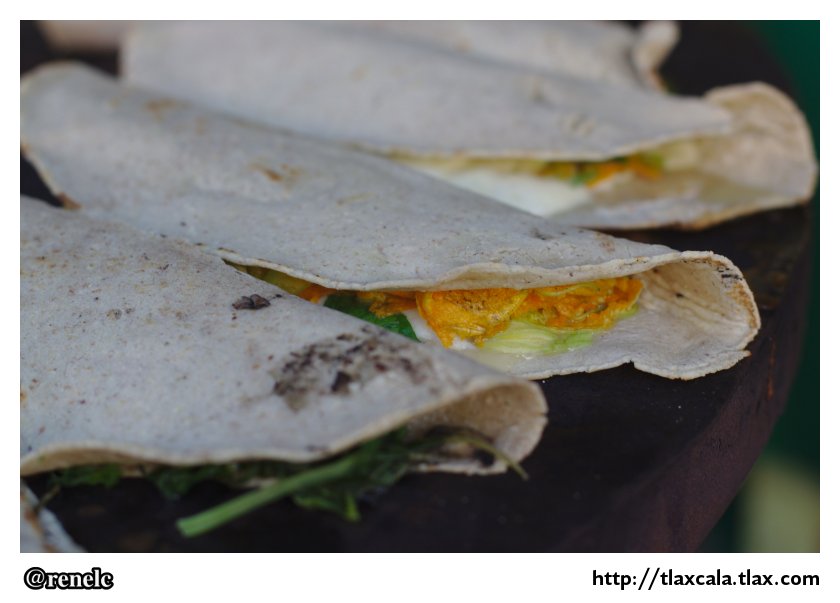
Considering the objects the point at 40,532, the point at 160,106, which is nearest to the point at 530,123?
the point at 160,106

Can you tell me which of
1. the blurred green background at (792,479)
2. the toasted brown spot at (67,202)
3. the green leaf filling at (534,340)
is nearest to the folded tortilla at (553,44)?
the blurred green background at (792,479)

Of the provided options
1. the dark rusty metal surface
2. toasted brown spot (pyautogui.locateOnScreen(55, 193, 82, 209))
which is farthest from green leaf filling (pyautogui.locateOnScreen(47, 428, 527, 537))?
toasted brown spot (pyautogui.locateOnScreen(55, 193, 82, 209))

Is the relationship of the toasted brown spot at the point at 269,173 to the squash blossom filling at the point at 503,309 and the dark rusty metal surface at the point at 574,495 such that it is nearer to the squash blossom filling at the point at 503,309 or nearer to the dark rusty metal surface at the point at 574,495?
the squash blossom filling at the point at 503,309

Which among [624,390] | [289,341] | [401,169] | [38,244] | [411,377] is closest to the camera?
[411,377]

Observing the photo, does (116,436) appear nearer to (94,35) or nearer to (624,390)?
(624,390)

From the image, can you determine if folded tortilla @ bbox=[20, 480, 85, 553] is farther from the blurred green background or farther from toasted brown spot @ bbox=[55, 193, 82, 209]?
the blurred green background

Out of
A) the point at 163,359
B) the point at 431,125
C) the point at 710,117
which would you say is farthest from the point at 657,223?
the point at 163,359

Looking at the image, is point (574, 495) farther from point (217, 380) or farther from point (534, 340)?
point (217, 380)
